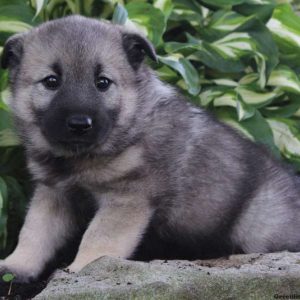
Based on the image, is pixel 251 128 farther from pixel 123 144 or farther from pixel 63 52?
pixel 63 52

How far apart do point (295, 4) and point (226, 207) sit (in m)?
2.99

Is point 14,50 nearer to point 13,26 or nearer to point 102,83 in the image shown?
point 102,83

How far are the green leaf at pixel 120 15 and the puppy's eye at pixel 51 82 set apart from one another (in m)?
0.95

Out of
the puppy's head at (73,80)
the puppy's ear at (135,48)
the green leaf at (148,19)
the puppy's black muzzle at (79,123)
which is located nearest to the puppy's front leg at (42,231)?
the puppy's head at (73,80)

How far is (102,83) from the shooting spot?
11.5ft

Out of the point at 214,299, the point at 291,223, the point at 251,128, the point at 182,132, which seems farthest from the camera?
the point at 251,128

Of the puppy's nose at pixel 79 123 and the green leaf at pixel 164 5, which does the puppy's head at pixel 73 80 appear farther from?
the green leaf at pixel 164 5

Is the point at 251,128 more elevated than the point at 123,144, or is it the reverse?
the point at 123,144

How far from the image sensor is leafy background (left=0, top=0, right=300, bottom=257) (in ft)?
14.5

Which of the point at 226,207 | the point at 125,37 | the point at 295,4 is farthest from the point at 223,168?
the point at 295,4

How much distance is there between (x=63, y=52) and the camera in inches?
136

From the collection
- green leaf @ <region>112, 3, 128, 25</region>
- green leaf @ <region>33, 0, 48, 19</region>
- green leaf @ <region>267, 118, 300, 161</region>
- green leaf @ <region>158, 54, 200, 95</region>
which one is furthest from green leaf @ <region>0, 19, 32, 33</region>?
green leaf @ <region>267, 118, 300, 161</region>

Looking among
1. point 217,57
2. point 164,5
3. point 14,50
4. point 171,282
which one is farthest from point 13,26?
point 171,282

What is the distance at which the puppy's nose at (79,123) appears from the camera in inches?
130
